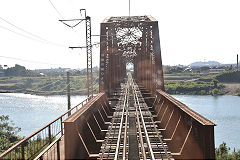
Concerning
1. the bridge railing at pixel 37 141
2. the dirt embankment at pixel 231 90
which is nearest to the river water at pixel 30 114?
the bridge railing at pixel 37 141

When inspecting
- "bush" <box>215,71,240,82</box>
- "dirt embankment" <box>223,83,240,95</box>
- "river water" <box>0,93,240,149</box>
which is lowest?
"river water" <box>0,93,240,149</box>

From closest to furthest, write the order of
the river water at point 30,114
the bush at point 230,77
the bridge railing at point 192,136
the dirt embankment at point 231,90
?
the bridge railing at point 192,136 < the river water at point 30,114 < the dirt embankment at point 231,90 < the bush at point 230,77

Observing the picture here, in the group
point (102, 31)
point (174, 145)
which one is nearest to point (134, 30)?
point (102, 31)

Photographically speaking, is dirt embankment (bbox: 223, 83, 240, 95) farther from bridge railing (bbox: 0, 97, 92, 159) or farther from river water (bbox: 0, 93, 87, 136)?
bridge railing (bbox: 0, 97, 92, 159)

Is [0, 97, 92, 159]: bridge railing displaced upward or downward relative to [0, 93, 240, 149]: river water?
upward

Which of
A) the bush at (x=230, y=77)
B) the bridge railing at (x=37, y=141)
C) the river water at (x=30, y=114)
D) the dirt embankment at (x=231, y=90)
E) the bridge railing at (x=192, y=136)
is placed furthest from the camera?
the bush at (x=230, y=77)

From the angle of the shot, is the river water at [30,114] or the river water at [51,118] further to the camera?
the river water at [30,114]

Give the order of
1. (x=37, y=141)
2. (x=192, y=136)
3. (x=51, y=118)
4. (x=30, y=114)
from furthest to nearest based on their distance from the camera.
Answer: (x=30, y=114)
(x=51, y=118)
(x=37, y=141)
(x=192, y=136)

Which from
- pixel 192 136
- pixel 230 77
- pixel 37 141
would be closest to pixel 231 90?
pixel 230 77

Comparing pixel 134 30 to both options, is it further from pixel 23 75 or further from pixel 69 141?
pixel 23 75

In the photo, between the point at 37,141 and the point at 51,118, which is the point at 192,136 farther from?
the point at 51,118

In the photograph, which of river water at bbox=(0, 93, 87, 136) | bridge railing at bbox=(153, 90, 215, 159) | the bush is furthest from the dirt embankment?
bridge railing at bbox=(153, 90, 215, 159)

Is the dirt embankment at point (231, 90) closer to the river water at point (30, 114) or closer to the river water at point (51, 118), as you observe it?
the river water at point (51, 118)

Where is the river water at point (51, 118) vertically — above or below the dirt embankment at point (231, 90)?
below
